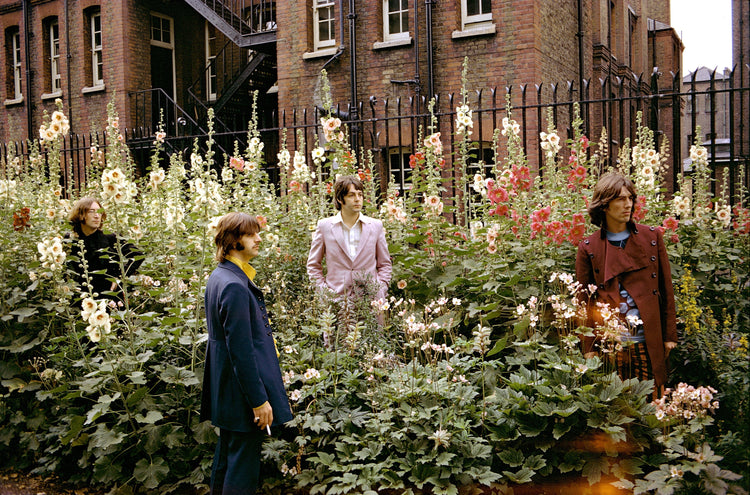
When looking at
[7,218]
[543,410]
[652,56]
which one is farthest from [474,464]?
[652,56]

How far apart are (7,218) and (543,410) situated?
518 cm

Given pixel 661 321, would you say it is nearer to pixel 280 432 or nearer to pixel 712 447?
pixel 712 447

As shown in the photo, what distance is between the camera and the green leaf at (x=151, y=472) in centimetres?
391

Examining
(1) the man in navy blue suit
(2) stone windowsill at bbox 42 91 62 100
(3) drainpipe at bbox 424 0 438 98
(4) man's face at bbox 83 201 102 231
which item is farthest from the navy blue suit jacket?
(2) stone windowsill at bbox 42 91 62 100

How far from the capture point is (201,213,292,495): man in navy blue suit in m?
3.22

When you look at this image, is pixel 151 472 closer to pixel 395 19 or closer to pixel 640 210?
pixel 640 210

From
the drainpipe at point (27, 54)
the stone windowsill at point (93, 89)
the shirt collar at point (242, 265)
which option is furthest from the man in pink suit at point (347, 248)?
the drainpipe at point (27, 54)

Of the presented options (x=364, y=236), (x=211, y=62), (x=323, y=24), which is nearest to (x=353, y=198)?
(x=364, y=236)

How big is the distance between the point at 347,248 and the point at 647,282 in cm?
218

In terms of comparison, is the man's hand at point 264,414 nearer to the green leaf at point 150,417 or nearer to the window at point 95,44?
the green leaf at point 150,417

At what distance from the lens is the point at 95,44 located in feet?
60.7

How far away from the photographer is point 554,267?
15.0 ft

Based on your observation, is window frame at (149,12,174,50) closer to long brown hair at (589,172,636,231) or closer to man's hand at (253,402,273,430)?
long brown hair at (589,172,636,231)

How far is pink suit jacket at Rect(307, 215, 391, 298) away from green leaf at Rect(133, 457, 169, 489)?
1689 millimetres
